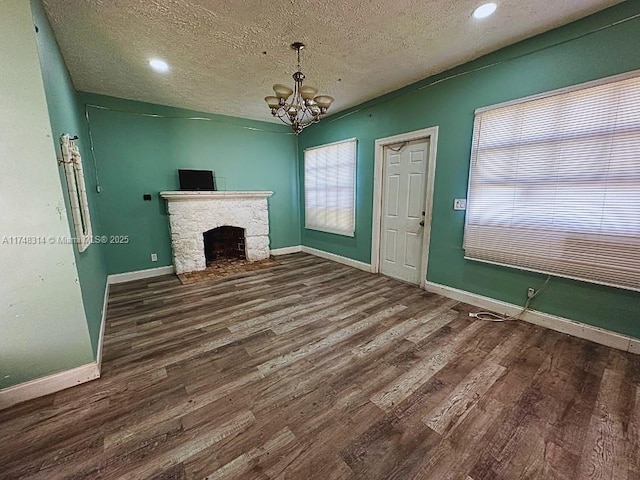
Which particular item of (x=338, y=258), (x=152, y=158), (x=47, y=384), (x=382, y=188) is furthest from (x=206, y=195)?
(x=47, y=384)

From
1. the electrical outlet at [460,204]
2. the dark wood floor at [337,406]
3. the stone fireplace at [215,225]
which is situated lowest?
the dark wood floor at [337,406]

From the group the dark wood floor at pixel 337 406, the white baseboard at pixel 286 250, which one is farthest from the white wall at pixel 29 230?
the white baseboard at pixel 286 250

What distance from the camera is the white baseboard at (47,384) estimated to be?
167 centimetres

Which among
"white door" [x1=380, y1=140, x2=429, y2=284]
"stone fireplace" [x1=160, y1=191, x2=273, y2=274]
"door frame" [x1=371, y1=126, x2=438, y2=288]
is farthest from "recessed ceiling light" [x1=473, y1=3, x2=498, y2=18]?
"stone fireplace" [x1=160, y1=191, x2=273, y2=274]

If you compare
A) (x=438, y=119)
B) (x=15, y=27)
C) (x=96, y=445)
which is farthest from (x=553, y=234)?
(x=15, y=27)

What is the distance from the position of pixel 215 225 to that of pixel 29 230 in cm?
302

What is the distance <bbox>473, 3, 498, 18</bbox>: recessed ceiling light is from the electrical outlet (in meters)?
1.70

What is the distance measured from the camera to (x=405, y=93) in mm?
3520

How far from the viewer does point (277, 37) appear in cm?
233

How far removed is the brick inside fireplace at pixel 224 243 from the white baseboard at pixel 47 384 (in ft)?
10.9

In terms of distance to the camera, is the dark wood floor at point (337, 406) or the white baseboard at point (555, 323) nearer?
the dark wood floor at point (337, 406)

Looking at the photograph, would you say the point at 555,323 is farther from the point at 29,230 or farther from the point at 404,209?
the point at 29,230

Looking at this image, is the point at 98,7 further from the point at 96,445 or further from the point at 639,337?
the point at 639,337

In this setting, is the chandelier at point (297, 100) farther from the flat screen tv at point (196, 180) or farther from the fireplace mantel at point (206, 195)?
the flat screen tv at point (196, 180)
